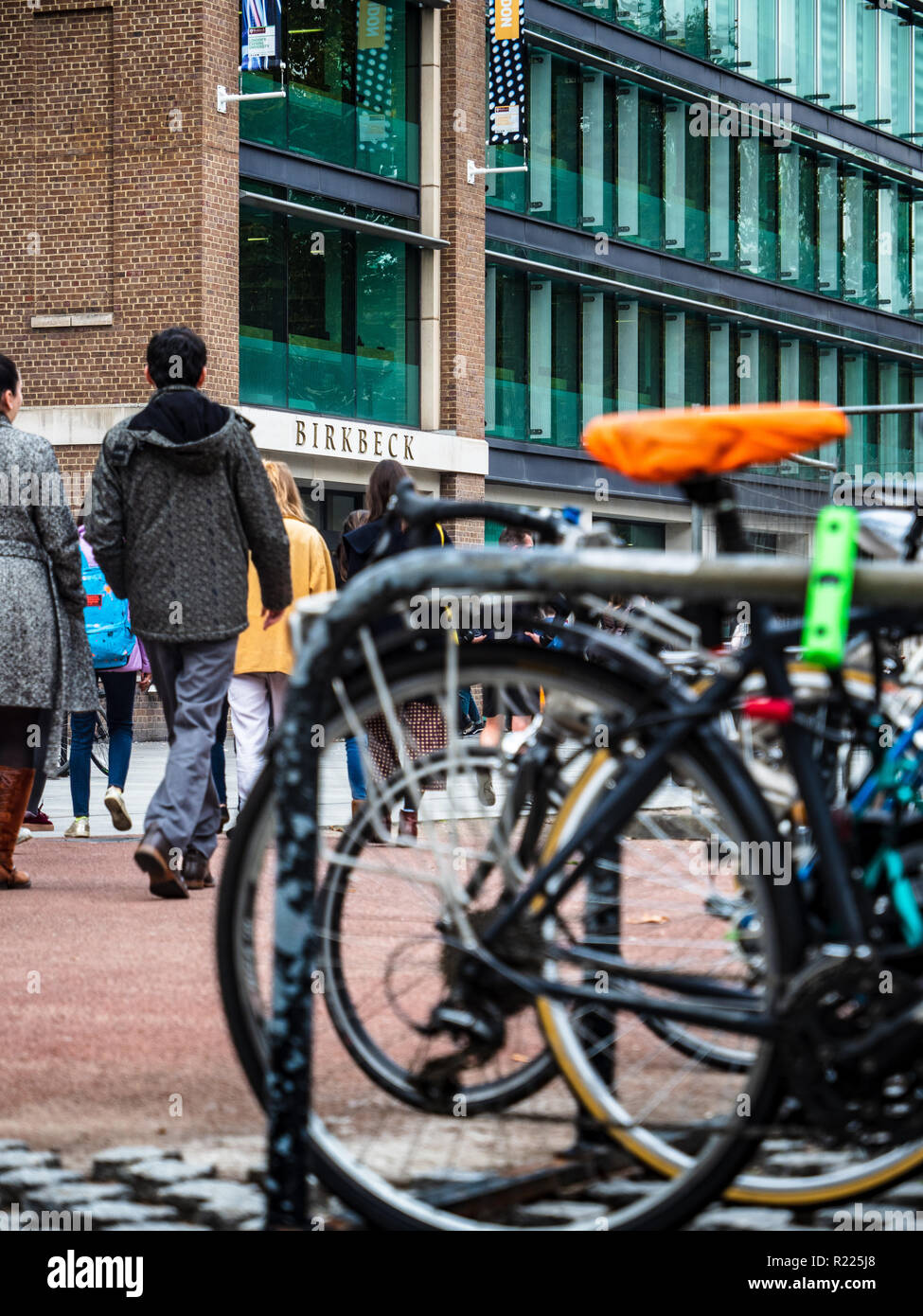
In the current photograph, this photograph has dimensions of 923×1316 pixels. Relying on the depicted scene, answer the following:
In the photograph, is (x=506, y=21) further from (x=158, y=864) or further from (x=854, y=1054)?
(x=854, y=1054)

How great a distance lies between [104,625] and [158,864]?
3.82 metres

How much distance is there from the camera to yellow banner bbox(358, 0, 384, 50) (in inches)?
1093

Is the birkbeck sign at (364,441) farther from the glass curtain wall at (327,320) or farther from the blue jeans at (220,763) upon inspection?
the blue jeans at (220,763)

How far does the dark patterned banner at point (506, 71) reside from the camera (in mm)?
29266

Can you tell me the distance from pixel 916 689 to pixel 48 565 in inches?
212

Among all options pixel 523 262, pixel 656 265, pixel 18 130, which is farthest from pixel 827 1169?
pixel 656 265

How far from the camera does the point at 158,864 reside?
24.5ft

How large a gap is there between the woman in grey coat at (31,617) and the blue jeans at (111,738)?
2.43 meters

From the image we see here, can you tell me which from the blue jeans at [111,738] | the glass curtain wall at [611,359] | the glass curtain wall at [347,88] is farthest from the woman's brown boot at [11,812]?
→ the glass curtain wall at [611,359]

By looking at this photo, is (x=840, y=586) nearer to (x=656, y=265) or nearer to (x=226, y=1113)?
(x=226, y=1113)

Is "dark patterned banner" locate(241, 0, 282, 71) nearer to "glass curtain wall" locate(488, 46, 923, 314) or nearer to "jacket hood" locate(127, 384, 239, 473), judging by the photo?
"glass curtain wall" locate(488, 46, 923, 314)

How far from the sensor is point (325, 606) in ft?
10.6

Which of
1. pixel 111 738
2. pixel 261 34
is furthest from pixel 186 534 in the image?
pixel 261 34

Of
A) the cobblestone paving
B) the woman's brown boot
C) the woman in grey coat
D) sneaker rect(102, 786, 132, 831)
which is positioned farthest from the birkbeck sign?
the cobblestone paving
